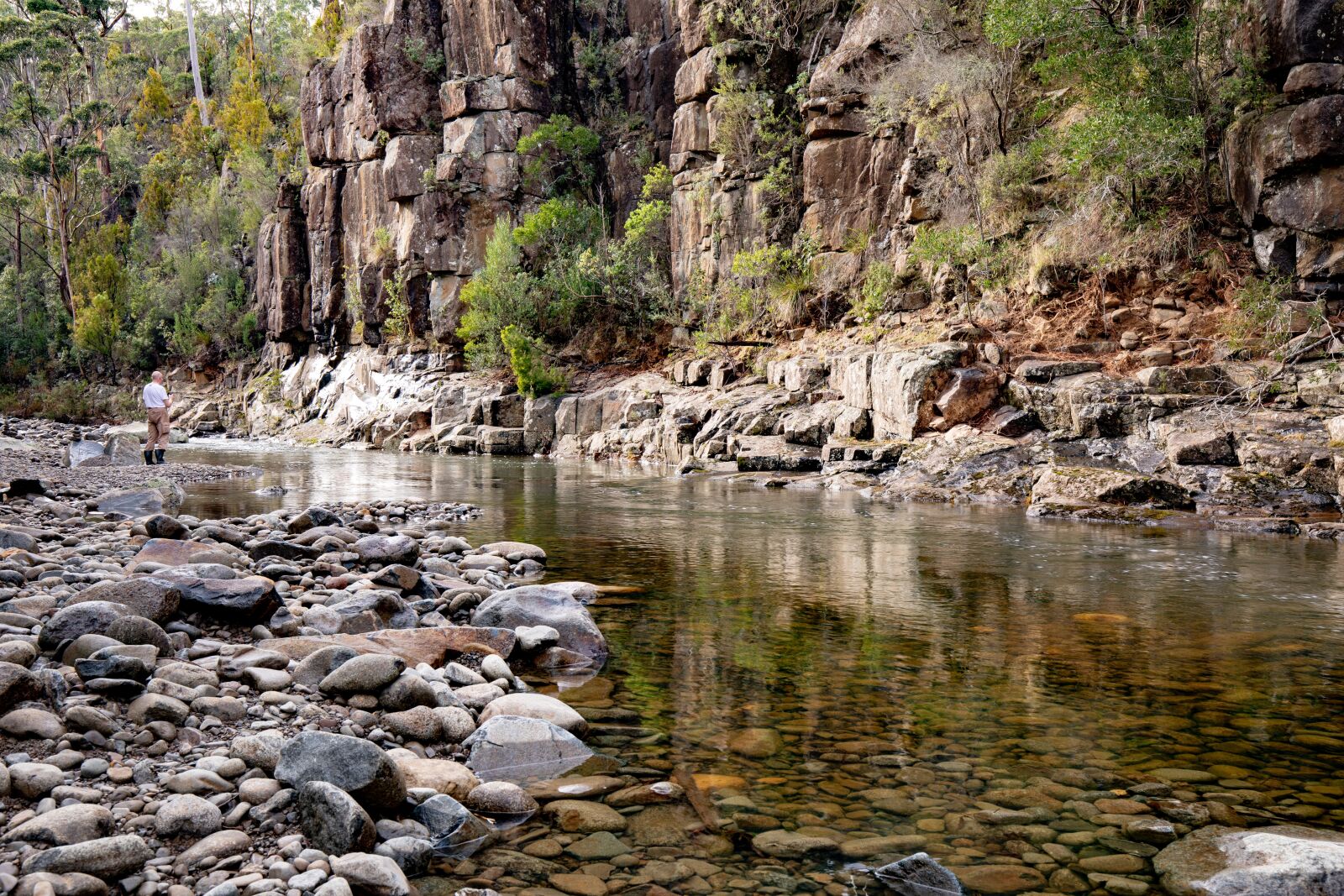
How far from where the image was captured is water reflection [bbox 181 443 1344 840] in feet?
13.4

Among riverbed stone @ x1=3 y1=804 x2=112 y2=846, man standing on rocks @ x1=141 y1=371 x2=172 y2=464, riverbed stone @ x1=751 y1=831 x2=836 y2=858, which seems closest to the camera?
riverbed stone @ x1=3 y1=804 x2=112 y2=846

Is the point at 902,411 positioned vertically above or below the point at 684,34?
below

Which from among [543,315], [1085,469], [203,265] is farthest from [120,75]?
[1085,469]

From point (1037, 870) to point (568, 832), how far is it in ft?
5.44

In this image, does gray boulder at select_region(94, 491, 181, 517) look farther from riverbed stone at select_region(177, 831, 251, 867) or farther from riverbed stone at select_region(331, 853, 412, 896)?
riverbed stone at select_region(331, 853, 412, 896)

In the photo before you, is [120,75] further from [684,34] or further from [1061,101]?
[1061,101]

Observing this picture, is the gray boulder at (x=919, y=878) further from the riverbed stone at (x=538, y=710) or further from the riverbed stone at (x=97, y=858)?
the riverbed stone at (x=97, y=858)

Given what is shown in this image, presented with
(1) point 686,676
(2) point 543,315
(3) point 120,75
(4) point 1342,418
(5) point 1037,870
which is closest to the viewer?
(5) point 1037,870

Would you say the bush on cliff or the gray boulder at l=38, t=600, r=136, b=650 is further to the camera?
the bush on cliff

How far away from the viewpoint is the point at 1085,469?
14.0 m

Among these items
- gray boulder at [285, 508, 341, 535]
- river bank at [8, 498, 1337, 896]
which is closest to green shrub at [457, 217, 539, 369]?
gray boulder at [285, 508, 341, 535]

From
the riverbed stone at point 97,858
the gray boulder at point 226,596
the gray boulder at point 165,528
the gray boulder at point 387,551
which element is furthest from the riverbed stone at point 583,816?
the gray boulder at point 165,528

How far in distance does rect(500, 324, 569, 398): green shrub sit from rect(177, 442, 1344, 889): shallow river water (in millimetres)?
19668

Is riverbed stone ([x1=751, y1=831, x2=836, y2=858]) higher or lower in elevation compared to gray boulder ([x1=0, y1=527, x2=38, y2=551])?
lower
